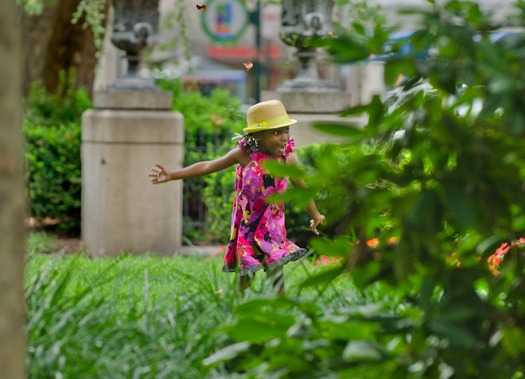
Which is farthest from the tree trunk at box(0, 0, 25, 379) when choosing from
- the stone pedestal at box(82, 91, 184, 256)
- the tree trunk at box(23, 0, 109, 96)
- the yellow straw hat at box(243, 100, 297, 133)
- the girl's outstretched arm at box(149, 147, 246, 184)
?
the tree trunk at box(23, 0, 109, 96)

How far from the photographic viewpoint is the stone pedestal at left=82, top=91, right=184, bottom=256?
37.7 feet

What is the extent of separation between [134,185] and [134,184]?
12mm

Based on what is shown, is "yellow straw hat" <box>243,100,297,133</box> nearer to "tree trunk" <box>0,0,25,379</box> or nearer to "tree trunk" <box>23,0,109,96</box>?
"tree trunk" <box>0,0,25,379</box>

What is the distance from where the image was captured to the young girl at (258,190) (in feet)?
23.6

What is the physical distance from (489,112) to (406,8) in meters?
0.41

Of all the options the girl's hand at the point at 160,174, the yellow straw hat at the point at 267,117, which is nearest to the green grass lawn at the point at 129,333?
the girl's hand at the point at 160,174

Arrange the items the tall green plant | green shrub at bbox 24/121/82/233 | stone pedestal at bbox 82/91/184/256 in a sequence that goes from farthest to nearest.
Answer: green shrub at bbox 24/121/82/233, stone pedestal at bbox 82/91/184/256, the tall green plant

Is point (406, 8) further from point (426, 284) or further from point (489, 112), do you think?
point (426, 284)

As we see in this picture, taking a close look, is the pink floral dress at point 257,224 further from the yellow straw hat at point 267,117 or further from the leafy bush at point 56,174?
the leafy bush at point 56,174

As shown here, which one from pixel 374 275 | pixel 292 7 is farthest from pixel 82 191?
pixel 374 275

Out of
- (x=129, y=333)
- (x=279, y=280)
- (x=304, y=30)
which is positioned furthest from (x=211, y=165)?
(x=304, y=30)

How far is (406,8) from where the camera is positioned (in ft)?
12.0

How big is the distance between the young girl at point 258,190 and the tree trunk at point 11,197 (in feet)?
12.0

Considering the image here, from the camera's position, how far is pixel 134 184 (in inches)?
455
